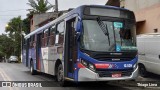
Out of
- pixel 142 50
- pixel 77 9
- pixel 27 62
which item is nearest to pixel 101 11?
pixel 77 9

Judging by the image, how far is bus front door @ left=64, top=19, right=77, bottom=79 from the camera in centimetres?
1180

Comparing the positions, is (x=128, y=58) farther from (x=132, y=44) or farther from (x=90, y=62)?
(x=90, y=62)

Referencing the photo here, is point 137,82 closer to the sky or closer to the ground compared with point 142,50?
closer to the ground

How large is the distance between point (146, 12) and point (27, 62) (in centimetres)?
888

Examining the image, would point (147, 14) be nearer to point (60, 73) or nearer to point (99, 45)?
point (60, 73)

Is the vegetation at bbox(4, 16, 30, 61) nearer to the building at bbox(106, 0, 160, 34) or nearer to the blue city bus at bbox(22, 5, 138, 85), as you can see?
the building at bbox(106, 0, 160, 34)

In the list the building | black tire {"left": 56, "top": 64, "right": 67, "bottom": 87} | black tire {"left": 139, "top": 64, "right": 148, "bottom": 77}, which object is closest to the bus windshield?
black tire {"left": 56, "top": 64, "right": 67, "bottom": 87}

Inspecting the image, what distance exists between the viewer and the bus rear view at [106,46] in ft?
35.2

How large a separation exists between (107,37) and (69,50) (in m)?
1.86

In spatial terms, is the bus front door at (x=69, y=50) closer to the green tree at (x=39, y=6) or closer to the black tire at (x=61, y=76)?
the black tire at (x=61, y=76)

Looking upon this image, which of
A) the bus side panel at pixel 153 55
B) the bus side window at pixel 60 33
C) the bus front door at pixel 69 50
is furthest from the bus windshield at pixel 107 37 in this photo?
the bus side panel at pixel 153 55

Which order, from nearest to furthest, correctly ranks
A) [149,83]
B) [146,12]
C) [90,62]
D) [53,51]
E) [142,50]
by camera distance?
[90,62] → [149,83] → [53,51] → [142,50] → [146,12]

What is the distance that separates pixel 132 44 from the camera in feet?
37.7

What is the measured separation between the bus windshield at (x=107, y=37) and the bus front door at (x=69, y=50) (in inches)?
37.1
